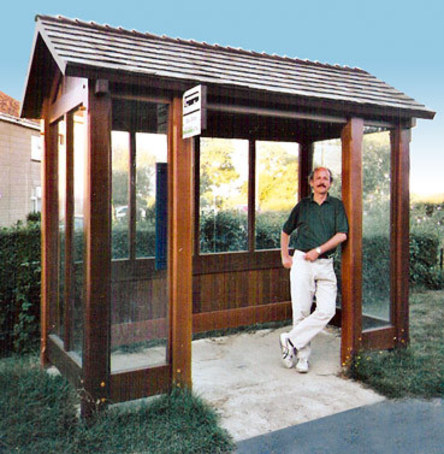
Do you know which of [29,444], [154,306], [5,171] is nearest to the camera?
[29,444]

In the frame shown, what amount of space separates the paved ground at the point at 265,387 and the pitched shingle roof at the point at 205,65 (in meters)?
2.83

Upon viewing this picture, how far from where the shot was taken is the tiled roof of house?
26.4 metres

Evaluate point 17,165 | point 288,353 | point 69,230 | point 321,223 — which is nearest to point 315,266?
point 321,223

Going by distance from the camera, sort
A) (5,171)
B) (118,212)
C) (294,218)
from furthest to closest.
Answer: (5,171) → (294,218) → (118,212)

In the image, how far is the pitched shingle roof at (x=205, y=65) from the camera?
4348mm

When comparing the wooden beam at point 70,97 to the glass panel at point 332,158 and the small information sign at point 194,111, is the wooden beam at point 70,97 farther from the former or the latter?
the glass panel at point 332,158

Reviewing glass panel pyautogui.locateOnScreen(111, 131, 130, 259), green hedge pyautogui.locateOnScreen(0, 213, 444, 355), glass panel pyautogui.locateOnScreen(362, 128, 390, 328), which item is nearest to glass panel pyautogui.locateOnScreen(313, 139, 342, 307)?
glass panel pyautogui.locateOnScreen(362, 128, 390, 328)

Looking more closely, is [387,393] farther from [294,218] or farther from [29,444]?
[29,444]

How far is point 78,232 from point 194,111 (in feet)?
4.90

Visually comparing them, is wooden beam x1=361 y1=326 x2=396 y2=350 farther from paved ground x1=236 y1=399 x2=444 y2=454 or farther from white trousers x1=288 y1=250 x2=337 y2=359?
paved ground x1=236 y1=399 x2=444 y2=454

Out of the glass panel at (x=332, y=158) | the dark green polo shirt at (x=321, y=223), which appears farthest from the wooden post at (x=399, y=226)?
the glass panel at (x=332, y=158)

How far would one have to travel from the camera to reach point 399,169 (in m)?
6.08

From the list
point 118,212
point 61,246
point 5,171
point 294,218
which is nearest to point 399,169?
point 294,218

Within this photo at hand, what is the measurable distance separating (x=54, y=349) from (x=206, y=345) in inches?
81.8
